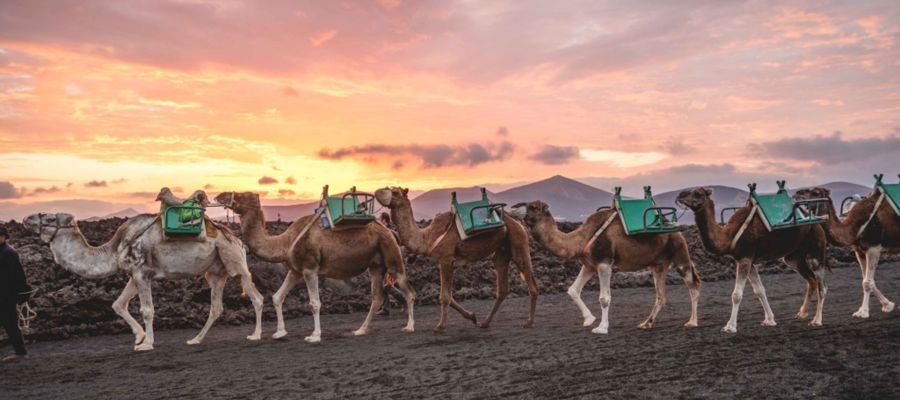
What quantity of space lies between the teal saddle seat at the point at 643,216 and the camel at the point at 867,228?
2.55 meters

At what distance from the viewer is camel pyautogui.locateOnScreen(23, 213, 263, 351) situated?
11.8m

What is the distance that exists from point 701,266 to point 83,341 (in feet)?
64.8

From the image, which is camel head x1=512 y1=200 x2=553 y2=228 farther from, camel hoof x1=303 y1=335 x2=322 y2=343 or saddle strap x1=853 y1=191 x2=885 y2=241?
saddle strap x1=853 y1=191 x2=885 y2=241

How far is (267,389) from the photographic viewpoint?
337 inches

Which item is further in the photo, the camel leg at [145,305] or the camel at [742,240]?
the camel leg at [145,305]

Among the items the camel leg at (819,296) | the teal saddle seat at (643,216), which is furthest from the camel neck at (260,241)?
the camel leg at (819,296)

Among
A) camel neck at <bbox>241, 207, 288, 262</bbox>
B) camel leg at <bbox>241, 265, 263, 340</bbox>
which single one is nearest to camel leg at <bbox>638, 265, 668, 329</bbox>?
camel neck at <bbox>241, 207, 288, 262</bbox>

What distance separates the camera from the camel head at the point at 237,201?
12.3m

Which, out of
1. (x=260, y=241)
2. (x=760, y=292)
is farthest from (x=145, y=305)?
(x=760, y=292)

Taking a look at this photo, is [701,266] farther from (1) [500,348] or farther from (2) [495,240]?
(1) [500,348]

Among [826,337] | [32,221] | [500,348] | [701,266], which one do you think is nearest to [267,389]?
[500,348]

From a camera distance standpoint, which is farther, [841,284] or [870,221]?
[841,284]

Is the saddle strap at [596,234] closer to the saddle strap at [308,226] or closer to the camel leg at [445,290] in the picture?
the camel leg at [445,290]

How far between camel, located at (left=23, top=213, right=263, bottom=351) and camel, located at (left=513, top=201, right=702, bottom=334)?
5.32m
